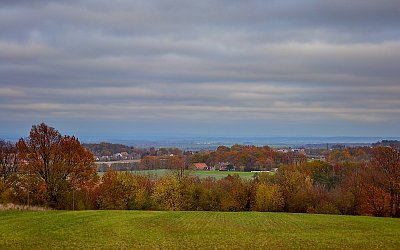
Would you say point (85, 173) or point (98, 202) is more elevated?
point (85, 173)

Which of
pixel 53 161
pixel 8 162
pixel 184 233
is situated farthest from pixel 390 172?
pixel 8 162

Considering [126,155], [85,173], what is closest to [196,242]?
[85,173]

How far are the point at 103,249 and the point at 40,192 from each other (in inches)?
1415

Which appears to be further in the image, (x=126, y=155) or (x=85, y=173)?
(x=126, y=155)

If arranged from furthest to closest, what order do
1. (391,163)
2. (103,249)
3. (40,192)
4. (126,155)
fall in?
(126,155), (391,163), (40,192), (103,249)

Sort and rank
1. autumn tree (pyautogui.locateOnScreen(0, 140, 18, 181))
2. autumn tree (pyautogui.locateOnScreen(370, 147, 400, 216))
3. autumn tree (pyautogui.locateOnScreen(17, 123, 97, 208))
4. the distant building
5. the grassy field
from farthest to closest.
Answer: the distant building < autumn tree (pyautogui.locateOnScreen(0, 140, 18, 181)) < autumn tree (pyautogui.locateOnScreen(370, 147, 400, 216)) < autumn tree (pyautogui.locateOnScreen(17, 123, 97, 208)) < the grassy field

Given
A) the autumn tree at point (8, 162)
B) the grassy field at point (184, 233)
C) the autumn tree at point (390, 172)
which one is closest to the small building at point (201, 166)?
the autumn tree at point (390, 172)

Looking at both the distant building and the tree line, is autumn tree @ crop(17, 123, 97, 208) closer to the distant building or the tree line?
the tree line

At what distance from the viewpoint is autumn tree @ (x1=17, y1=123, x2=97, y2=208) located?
2311 inches

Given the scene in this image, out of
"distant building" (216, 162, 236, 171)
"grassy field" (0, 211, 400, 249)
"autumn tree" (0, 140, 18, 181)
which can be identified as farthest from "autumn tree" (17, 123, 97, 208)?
"distant building" (216, 162, 236, 171)

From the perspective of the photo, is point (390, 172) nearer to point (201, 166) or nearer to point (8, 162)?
point (8, 162)

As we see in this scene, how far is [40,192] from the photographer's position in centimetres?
5800

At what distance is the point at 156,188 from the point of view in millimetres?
69438

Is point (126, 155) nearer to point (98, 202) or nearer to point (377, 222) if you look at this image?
point (98, 202)
